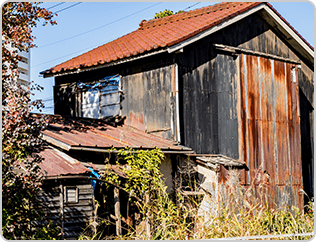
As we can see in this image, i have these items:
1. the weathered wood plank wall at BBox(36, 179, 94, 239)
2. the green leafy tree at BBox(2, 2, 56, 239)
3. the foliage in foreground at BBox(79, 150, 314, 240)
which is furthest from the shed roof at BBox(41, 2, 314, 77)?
the green leafy tree at BBox(2, 2, 56, 239)

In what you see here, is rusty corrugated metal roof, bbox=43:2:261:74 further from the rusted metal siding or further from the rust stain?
the rust stain

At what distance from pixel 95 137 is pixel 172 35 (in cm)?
436

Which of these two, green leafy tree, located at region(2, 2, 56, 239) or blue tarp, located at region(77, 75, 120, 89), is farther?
blue tarp, located at region(77, 75, 120, 89)

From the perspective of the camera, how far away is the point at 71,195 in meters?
9.96

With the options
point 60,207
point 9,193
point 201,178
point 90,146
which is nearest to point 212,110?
point 201,178

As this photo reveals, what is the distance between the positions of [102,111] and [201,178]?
4360mm

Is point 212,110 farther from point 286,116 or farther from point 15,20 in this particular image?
point 15,20

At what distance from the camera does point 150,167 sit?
11.3 meters

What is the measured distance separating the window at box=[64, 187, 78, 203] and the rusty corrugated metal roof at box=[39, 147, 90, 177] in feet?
1.32

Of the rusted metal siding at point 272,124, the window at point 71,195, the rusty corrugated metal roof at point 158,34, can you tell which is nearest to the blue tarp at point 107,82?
the rusty corrugated metal roof at point 158,34

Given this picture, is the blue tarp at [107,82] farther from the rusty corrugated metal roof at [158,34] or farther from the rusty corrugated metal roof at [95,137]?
the rusty corrugated metal roof at [95,137]

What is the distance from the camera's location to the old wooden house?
13508mm

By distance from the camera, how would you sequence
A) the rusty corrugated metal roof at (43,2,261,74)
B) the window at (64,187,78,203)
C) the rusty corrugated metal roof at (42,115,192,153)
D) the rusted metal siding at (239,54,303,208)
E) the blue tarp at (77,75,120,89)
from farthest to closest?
the blue tarp at (77,75,120,89), the rusted metal siding at (239,54,303,208), the rusty corrugated metal roof at (43,2,261,74), the rusty corrugated metal roof at (42,115,192,153), the window at (64,187,78,203)

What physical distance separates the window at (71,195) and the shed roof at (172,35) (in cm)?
512
